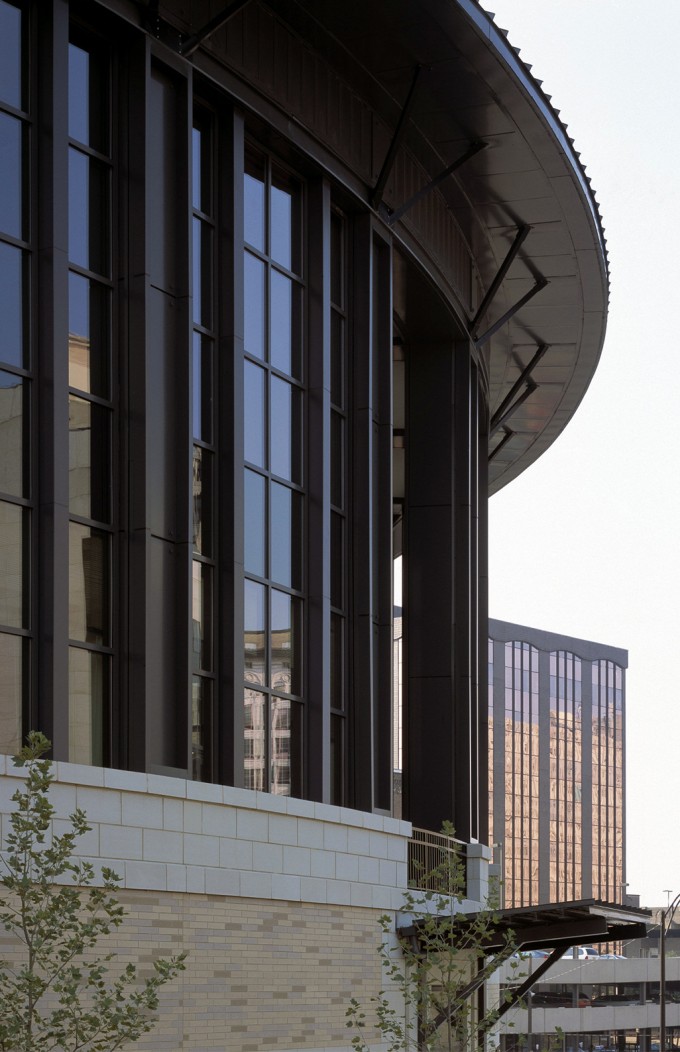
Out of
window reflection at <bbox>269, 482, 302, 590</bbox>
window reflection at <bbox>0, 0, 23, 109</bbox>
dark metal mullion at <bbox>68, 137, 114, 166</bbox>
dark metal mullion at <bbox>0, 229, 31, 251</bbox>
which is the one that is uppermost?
window reflection at <bbox>0, 0, 23, 109</bbox>

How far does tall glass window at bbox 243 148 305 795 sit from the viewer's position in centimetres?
2239

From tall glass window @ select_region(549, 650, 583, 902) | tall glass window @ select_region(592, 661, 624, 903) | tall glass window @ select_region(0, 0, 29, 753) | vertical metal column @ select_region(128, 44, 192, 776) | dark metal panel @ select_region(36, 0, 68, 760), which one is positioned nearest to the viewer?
tall glass window @ select_region(0, 0, 29, 753)

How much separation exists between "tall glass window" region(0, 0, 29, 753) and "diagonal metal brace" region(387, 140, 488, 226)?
9.12 m

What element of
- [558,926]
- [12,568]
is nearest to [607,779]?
[558,926]

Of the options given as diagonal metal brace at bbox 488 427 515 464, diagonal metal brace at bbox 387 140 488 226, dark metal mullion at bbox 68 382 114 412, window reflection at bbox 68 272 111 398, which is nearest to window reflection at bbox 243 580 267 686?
dark metal mullion at bbox 68 382 114 412

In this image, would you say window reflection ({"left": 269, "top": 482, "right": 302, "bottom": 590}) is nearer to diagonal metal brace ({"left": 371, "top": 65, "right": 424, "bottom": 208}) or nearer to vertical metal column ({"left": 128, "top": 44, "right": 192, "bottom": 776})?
vertical metal column ({"left": 128, "top": 44, "right": 192, "bottom": 776})

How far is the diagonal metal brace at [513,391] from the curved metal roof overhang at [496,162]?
0.05 metres

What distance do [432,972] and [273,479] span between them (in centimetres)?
1004

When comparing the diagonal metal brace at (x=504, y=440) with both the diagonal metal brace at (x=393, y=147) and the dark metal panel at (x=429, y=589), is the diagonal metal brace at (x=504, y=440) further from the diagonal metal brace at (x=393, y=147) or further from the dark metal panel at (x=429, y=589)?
the diagonal metal brace at (x=393, y=147)

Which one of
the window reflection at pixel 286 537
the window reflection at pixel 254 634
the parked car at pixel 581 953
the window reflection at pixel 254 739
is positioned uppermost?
the window reflection at pixel 286 537

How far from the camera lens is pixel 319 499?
78.6 feet

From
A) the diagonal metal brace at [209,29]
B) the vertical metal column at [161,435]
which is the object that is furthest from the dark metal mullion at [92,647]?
the diagonal metal brace at [209,29]

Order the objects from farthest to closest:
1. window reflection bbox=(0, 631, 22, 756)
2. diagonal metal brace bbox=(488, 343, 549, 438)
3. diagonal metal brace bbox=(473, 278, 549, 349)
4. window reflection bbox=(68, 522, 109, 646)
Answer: diagonal metal brace bbox=(488, 343, 549, 438) → diagonal metal brace bbox=(473, 278, 549, 349) → window reflection bbox=(68, 522, 109, 646) → window reflection bbox=(0, 631, 22, 756)

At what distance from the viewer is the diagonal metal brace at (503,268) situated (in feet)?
101
